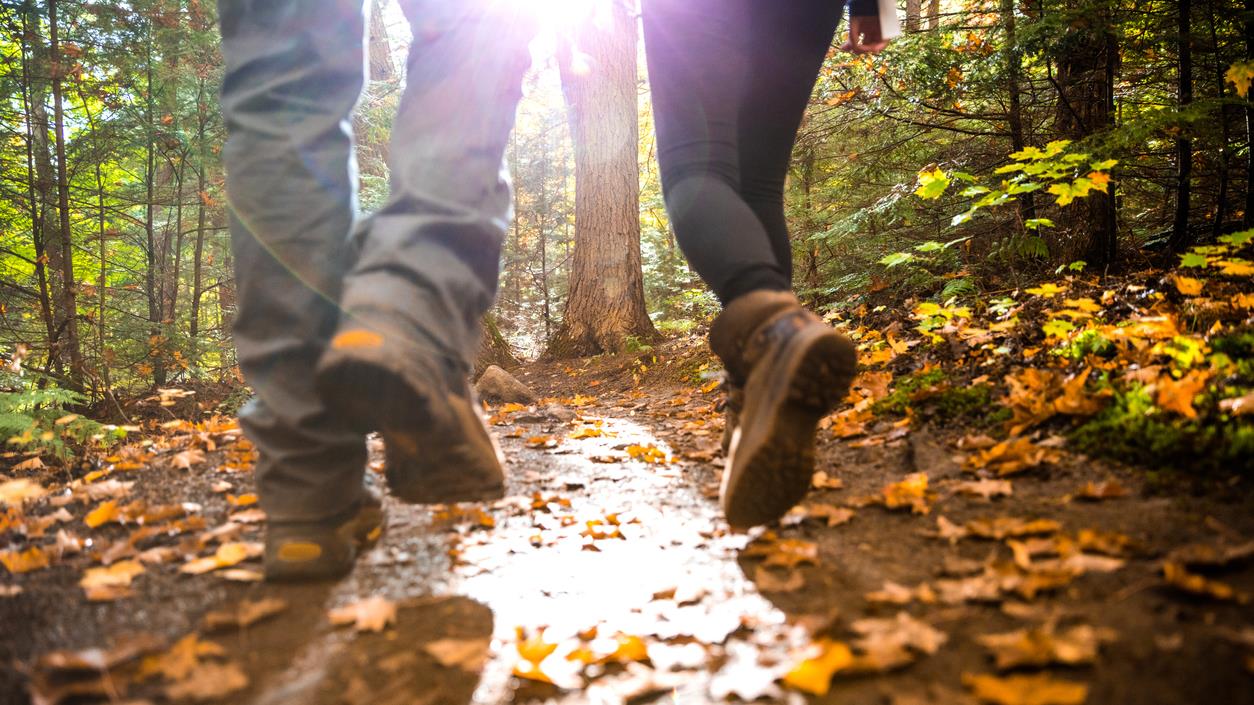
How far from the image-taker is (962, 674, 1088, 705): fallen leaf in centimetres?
81

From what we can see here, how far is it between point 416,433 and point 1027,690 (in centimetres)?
103

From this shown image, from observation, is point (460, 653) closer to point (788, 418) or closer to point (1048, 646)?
point (788, 418)

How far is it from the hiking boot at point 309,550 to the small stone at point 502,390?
3676 mm

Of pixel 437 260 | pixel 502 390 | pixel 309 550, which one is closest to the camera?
pixel 437 260

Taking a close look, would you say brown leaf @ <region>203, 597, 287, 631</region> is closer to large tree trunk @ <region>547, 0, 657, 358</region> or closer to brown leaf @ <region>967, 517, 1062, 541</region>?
brown leaf @ <region>967, 517, 1062, 541</region>

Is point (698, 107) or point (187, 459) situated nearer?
point (698, 107)

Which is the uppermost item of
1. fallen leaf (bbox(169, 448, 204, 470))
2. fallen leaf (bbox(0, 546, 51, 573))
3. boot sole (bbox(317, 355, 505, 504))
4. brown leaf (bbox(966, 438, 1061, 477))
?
boot sole (bbox(317, 355, 505, 504))

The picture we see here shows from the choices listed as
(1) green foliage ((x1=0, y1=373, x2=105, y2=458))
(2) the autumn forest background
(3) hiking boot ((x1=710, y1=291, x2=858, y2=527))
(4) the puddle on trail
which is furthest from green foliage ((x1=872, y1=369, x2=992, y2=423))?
(1) green foliage ((x1=0, y1=373, x2=105, y2=458))

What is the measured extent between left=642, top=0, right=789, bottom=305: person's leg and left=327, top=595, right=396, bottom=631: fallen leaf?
1.00 metres

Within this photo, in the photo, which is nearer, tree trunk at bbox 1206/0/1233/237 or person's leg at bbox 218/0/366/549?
person's leg at bbox 218/0/366/549

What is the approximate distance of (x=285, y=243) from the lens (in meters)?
1.29

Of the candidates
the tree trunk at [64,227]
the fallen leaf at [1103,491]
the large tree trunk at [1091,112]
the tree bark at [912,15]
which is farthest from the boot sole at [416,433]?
the tree bark at [912,15]

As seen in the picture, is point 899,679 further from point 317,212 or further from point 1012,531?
point 317,212

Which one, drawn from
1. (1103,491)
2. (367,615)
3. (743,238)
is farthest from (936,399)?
(367,615)
